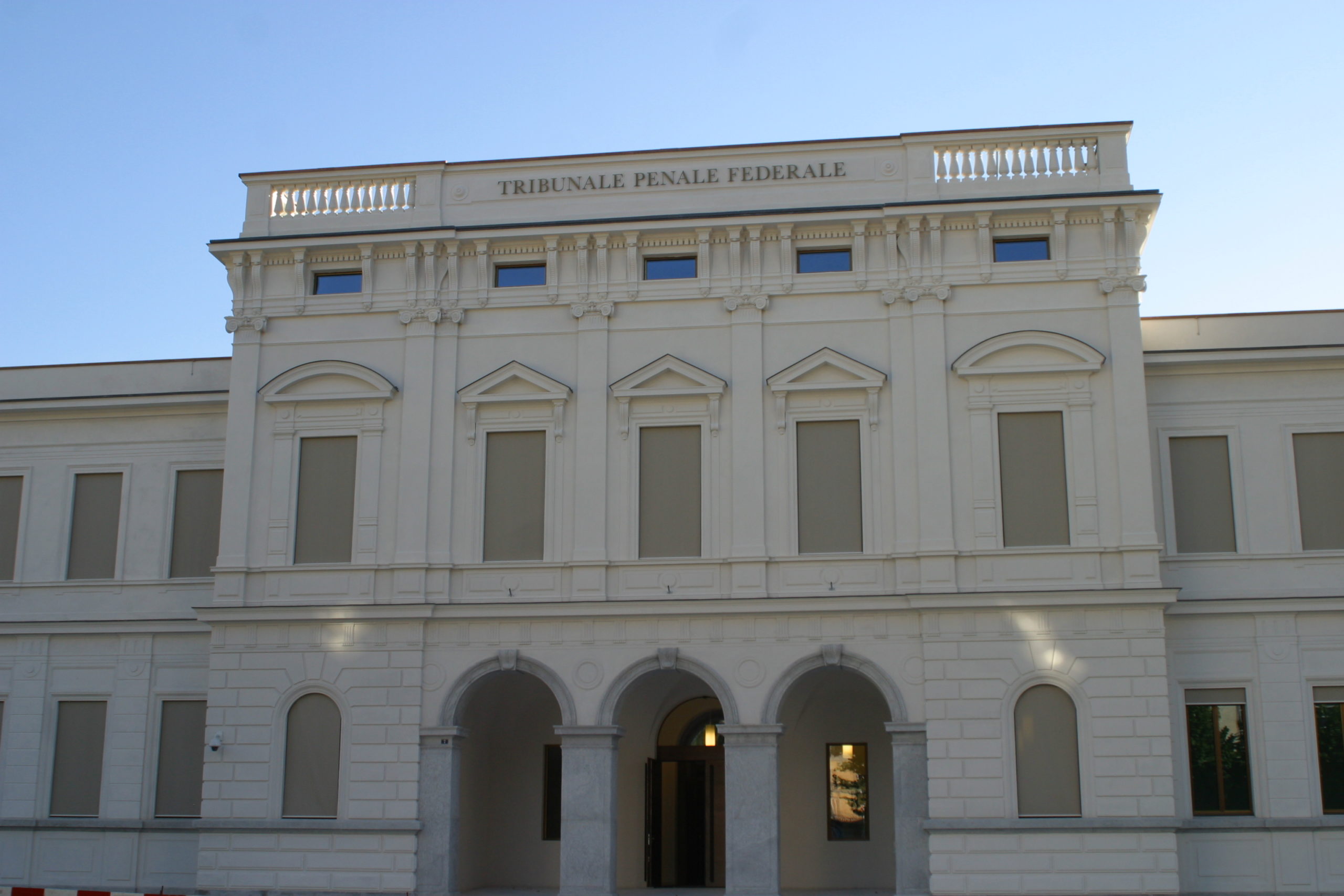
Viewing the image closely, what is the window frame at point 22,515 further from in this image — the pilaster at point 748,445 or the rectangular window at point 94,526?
the pilaster at point 748,445

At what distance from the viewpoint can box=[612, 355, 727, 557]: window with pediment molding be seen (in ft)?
80.1

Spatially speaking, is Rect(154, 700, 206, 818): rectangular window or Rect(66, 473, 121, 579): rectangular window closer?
Rect(154, 700, 206, 818): rectangular window

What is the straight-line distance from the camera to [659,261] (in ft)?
84.4

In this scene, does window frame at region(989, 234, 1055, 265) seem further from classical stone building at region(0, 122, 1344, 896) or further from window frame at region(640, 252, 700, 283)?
window frame at region(640, 252, 700, 283)

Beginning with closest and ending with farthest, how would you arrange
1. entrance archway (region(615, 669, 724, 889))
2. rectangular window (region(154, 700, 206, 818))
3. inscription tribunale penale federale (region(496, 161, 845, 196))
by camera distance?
inscription tribunale penale federale (region(496, 161, 845, 196)) < entrance archway (region(615, 669, 724, 889)) < rectangular window (region(154, 700, 206, 818))

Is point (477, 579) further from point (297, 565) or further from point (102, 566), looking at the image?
point (102, 566)

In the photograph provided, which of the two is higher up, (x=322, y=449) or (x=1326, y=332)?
(x=1326, y=332)

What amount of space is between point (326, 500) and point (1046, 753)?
46.8 ft

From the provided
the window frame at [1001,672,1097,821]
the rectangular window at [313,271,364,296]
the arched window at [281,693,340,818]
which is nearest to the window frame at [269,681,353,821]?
the arched window at [281,693,340,818]

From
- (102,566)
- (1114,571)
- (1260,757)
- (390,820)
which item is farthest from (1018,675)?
(102,566)

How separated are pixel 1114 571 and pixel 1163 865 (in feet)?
16.3

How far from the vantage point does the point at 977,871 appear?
2214 cm

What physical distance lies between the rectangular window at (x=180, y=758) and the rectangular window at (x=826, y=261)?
1511 cm

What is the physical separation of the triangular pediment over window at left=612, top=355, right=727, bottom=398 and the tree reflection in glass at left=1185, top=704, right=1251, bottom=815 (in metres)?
10.8
